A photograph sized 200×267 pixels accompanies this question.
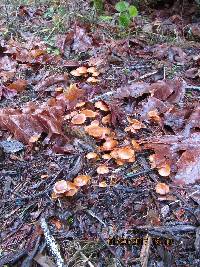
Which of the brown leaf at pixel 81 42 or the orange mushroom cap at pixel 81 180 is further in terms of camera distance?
the brown leaf at pixel 81 42

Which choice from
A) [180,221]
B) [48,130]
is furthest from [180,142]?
[48,130]

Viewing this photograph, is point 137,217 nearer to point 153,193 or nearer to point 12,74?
point 153,193

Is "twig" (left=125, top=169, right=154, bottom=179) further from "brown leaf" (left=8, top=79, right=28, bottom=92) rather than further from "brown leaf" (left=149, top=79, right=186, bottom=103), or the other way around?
"brown leaf" (left=8, top=79, right=28, bottom=92)

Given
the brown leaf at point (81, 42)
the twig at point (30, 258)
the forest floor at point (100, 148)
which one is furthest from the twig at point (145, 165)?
the brown leaf at point (81, 42)

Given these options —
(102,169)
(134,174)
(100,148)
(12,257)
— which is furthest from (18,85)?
(12,257)

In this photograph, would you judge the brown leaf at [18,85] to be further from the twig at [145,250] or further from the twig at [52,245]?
the twig at [145,250]

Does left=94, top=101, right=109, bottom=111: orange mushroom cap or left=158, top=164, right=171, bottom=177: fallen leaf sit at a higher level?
left=94, top=101, right=109, bottom=111: orange mushroom cap
